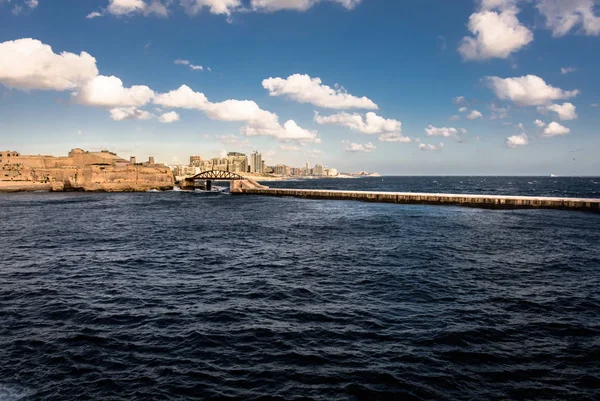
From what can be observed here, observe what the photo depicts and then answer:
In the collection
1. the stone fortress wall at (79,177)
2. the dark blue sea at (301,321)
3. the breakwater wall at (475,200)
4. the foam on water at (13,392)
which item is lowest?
the foam on water at (13,392)

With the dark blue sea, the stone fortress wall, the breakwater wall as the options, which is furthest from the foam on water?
the stone fortress wall

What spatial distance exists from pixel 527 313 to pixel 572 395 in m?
8.05

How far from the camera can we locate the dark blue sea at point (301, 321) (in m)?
13.3

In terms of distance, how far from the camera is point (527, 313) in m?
20.1

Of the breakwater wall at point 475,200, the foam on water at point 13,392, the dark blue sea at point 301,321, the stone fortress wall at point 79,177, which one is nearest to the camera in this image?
Result: the foam on water at point 13,392

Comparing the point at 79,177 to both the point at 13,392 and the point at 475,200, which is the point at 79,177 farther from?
the point at 13,392

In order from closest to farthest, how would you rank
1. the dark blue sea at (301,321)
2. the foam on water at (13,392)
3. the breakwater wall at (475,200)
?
the foam on water at (13,392), the dark blue sea at (301,321), the breakwater wall at (475,200)

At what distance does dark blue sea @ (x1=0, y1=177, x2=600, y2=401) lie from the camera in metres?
13.3

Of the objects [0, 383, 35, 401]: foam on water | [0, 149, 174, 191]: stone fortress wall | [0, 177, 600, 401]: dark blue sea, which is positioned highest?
[0, 149, 174, 191]: stone fortress wall

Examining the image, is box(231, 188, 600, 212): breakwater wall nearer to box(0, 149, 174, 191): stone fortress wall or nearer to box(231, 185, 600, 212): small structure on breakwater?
box(231, 185, 600, 212): small structure on breakwater

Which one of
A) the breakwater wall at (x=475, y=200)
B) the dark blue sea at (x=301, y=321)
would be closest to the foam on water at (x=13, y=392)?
the dark blue sea at (x=301, y=321)

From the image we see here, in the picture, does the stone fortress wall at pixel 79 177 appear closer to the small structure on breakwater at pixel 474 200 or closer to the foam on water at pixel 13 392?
the small structure on breakwater at pixel 474 200

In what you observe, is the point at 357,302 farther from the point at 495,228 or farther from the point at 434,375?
the point at 495,228

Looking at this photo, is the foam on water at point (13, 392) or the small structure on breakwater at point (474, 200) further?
the small structure on breakwater at point (474, 200)
